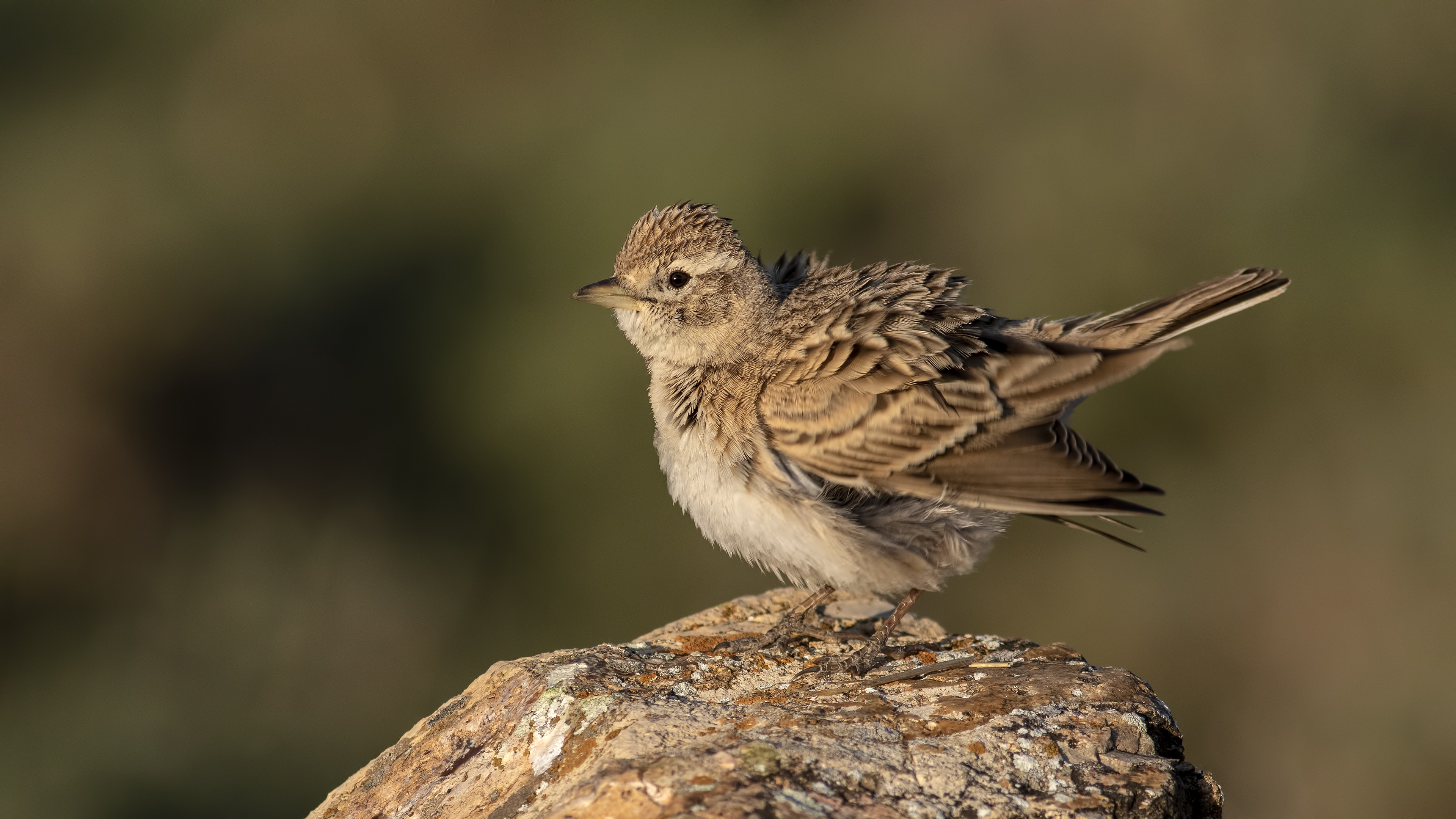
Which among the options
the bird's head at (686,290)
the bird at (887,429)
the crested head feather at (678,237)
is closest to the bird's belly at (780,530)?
the bird at (887,429)

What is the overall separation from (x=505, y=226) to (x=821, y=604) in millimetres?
6700

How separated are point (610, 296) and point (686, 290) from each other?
385 millimetres

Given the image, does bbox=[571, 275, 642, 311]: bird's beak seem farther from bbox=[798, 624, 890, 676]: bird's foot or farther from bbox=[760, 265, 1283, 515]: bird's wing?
bbox=[798, 624, 890, 676]: bird's foot

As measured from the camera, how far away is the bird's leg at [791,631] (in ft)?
16.4

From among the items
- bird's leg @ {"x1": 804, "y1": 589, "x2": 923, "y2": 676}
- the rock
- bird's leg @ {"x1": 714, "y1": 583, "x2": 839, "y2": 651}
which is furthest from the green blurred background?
the rock

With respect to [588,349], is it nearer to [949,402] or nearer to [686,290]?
[686,290]

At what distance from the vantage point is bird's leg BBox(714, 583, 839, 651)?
4.98 m

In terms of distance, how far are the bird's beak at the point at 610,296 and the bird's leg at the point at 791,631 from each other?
5.41 ft

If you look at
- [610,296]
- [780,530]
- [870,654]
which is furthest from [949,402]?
[610,296]

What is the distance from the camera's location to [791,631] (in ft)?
17.2

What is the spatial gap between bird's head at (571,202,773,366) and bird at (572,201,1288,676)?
0.05ft

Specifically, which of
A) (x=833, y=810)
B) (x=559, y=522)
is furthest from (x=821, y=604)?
(x=559, y=522)

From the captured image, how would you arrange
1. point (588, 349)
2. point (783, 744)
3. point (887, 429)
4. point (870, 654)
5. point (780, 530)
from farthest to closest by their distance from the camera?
point (588, 349) → point (887, 429) → point (780, 530) → point (870, 654) → point (783, 744)

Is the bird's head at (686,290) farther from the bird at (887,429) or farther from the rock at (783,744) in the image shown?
the rock at (783,744)
